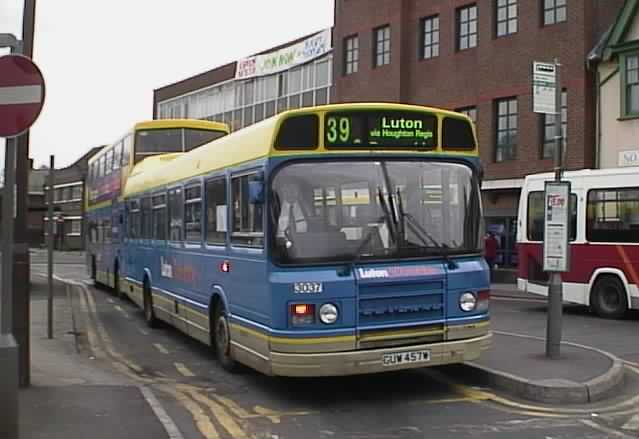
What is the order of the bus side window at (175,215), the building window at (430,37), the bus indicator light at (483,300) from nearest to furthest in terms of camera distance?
the bus indicator light at (483,300) < the bus side window at (175,215) < the building window at (430,37)

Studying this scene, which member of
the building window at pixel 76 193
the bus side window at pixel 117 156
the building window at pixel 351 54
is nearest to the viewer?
the bus side window at pixel 117 156

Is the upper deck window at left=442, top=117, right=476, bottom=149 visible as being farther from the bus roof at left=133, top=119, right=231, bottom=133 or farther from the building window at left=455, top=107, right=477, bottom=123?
the building window at left=455, top=107, right=477, bottom=123

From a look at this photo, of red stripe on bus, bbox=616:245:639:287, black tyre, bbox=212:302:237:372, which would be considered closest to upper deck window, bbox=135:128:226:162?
red stripe on bus, bbox=616:245:639:287

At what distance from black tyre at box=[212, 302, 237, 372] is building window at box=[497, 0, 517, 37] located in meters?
20.6

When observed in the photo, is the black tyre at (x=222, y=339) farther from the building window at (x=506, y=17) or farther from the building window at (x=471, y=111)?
the building window at (x=471, y=111)

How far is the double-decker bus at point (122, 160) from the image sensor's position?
19688mm

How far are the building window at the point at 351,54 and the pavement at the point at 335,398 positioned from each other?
83.2ft

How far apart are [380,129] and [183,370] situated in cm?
450

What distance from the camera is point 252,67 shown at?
175ft

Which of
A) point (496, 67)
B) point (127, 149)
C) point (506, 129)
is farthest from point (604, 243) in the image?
point (496, 67)

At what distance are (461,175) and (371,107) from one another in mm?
1181

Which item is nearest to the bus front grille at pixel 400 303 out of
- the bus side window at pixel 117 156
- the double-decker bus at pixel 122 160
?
the double-decker bus at pixel 122 160

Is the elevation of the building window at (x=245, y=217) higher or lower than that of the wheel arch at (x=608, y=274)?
higher

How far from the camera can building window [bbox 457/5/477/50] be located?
30.6 m
